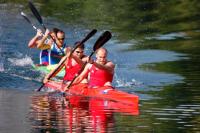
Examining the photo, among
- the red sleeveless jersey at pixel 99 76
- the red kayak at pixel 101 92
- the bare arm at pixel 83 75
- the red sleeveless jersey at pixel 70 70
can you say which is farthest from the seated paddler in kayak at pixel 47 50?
the red sleeveless jersey at pixel 99 76

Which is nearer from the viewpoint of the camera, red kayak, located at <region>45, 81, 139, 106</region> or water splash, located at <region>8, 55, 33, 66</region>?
red kayak, located at <region>45, 81, 139, 106</region>

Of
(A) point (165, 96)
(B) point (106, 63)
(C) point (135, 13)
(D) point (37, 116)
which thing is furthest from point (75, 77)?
(C) point (135, 13)

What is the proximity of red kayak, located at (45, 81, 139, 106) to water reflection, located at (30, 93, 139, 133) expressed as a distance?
0.47ft

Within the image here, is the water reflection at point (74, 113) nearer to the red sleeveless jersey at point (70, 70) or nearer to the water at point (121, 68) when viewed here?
the water at point (121, 68)

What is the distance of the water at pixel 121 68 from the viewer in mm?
14789

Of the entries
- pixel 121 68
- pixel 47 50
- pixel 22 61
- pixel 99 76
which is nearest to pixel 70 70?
pixel 99 76

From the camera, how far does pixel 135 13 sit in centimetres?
3881

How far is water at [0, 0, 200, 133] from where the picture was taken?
14789 mm

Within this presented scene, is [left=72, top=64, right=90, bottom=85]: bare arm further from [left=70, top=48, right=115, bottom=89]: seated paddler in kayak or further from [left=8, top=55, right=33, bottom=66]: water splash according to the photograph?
[left=8, top=55, right=33, bottom=66]: water splash

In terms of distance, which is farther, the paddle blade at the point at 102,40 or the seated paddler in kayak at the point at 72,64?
the seated paddler in kayak at the point at 72,64

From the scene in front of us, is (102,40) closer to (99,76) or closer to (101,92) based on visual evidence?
(99,76)

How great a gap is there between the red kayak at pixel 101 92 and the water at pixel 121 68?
22 cm

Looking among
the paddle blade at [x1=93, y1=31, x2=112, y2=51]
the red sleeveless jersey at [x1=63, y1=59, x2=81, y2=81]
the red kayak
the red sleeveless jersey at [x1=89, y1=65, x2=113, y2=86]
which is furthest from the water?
the paddle blade at [x1=93, y1=31, x2=112, y2=51]

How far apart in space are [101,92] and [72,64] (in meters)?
2.68
